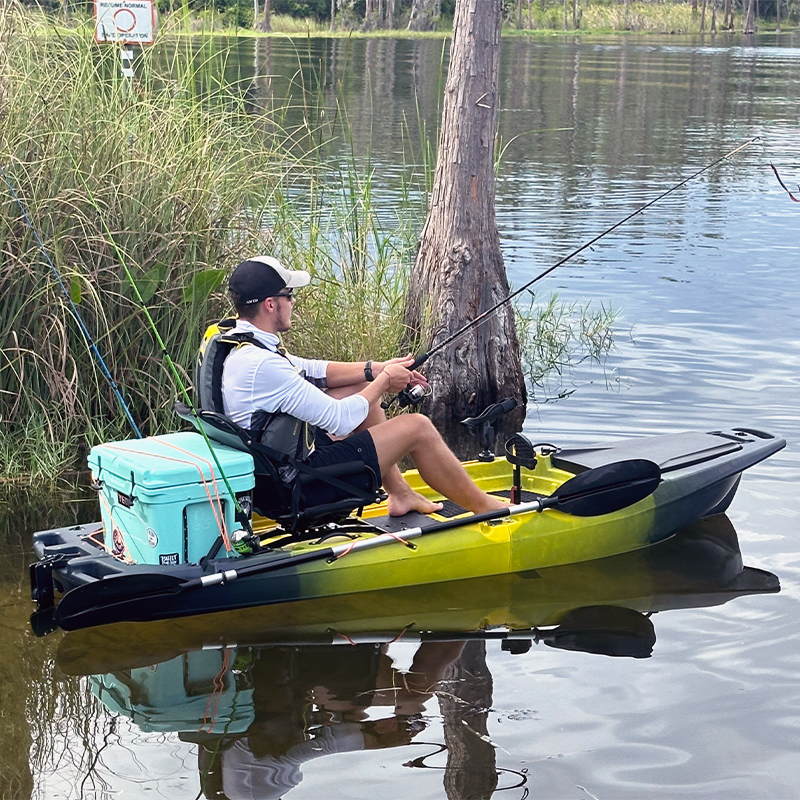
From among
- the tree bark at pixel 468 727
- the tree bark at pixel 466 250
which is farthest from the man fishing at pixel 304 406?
the tree bark at pixel 466 250

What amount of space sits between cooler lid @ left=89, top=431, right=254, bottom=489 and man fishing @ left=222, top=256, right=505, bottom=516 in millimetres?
236

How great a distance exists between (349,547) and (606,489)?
138 centimetres

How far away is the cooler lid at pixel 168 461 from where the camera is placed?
16.0 ft

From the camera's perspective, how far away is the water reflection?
4273 mm

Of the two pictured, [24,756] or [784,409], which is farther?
[784,409]

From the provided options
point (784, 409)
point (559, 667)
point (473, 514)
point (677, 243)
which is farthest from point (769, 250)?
point (559, 667)

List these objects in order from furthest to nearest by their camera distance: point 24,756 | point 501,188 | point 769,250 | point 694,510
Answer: point 501,188, point 769,250, point 694,510, point 24,756

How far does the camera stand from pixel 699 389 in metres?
9.16

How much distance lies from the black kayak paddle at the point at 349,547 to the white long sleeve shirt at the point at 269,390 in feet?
1.90

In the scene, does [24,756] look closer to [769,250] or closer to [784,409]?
[784,409]

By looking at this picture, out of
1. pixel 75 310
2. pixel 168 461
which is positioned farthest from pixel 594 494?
pixel 75 310

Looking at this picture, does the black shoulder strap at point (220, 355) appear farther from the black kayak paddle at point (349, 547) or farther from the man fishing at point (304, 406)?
the black kayak paddle at point (349, 547)

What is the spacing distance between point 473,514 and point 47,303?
8.39ft

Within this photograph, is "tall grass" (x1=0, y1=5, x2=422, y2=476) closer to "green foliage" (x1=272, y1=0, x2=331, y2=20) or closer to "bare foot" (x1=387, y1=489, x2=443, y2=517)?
"bare foot" (x1=387, y1=489, x2=443, y2=517)
